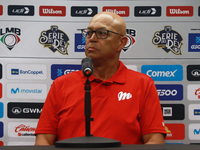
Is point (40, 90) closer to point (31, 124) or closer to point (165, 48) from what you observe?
point (31, 124)

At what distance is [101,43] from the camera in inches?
60.7

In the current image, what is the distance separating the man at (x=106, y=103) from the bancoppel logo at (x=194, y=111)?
0.81 m

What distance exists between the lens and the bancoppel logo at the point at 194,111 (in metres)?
2.17

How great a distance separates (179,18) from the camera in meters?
2.21

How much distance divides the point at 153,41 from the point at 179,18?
32 centimetres

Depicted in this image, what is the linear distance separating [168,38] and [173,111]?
67 centimetres

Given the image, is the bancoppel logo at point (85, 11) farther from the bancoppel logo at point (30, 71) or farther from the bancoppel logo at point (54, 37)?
the bancoppel logo at point (30, 71)

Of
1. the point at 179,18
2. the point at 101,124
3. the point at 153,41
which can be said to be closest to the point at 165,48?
the point at 153,41

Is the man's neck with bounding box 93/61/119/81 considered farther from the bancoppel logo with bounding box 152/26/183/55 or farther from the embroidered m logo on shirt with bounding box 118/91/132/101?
the bancoppel logo with bounding box 152/26/183/55

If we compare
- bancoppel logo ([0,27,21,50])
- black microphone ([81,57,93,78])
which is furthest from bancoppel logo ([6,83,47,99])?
black microphone ([81,57,93,78])

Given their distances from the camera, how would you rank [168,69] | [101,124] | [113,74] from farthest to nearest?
[168,69]
[113,74]
[101,124]

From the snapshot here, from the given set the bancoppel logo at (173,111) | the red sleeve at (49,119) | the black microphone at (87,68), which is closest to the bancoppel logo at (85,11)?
the red sleeve at (49,119)

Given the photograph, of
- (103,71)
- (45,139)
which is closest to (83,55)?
(103,71)

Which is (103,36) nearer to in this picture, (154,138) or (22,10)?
(154,138)
